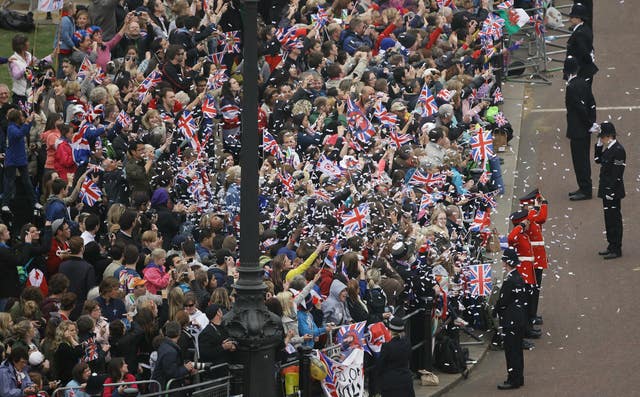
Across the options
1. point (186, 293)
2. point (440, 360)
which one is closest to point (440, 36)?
point (440, 360)

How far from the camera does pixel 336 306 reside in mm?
19391

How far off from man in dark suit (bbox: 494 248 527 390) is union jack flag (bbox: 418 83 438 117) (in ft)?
18.3

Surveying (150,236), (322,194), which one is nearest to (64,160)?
(150,236)

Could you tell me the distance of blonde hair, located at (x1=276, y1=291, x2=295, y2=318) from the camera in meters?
18.5

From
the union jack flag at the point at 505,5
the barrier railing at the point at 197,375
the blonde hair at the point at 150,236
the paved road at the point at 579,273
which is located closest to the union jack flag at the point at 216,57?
the paved road at the point at 579,273

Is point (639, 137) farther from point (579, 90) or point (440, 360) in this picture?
point (440, 360)

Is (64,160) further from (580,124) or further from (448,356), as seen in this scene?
(580,124)

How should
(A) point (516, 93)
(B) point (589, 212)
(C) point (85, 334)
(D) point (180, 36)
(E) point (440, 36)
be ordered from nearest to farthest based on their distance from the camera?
(C) point (85, 334), (D) point (180, 36), (B) point (589, 212), (E) point (440, 36), (A) point (516, 93)

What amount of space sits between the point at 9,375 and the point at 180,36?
10.4 metres

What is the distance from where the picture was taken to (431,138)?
25.5 meters

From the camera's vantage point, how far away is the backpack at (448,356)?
839 inches

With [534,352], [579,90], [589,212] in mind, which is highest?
[579,90]

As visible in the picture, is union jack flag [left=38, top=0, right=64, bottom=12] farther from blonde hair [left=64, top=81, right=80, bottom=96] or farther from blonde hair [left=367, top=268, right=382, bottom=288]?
blonde hair [left=367, top=268, right=382, bottom=288]

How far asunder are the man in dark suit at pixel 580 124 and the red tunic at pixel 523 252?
5552mm
